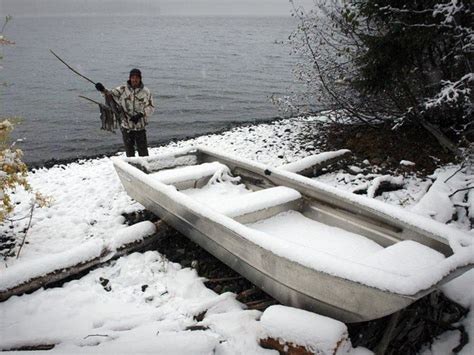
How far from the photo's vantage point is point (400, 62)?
21.8ft

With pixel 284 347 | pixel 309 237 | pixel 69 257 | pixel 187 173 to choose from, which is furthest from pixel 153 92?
pixel 284 347

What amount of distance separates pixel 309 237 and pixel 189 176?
89.2 inches

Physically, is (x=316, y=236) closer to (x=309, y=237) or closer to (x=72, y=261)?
(x=309, y=237)

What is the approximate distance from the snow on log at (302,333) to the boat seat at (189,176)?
2.84 m

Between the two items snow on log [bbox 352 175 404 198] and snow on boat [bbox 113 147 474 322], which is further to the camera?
snow on log [bbox 352 175 404 198]

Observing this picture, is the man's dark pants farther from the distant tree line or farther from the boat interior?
the distant tree line

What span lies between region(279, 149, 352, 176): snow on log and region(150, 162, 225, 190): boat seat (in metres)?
1.55

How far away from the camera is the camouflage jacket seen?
23.3ft

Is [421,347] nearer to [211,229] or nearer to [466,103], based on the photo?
[211,229]

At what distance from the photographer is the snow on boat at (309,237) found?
294cm

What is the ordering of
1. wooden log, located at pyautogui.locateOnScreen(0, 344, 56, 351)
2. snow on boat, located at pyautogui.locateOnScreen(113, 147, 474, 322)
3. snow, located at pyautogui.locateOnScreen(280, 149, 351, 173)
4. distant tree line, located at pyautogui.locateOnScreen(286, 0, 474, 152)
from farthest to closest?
snow, located at pyautogui.locateOnScreen(280, 149, 351, 173)
distant tree line, located at pyautogui.locateOnScreen(286, 0, 474, 152)
wooden log, located at pyautogui.locateOnScreen(0, 344, 56, 351)
snow on boat, located at pyautogui.locateOnScreen(113, 147, 474, 322)

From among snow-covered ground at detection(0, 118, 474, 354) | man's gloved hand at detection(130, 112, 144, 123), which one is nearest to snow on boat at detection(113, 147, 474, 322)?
snow-covered ground at detection(0, 118, 474, 354)

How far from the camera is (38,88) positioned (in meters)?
22.2

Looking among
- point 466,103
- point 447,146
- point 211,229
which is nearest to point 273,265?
point 211,229
